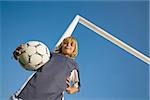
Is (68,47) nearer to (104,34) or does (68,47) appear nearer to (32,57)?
(32,57)

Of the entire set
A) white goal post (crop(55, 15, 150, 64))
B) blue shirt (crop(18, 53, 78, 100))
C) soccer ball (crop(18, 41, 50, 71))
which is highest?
white goal post (crop(55, 15, 150, 64))

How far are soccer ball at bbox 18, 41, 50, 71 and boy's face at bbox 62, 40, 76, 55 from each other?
0.13 m

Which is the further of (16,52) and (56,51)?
(56,51)

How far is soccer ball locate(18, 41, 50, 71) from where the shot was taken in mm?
2555

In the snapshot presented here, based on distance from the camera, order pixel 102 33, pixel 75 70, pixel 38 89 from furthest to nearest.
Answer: pixel 102 33
pixel 75 70
pixel 38 89

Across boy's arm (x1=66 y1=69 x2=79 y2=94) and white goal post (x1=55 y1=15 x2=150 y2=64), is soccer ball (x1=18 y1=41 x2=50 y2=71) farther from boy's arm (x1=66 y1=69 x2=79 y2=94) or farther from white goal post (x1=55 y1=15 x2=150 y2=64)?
white goal post (x1=55 y1=15 x2=150 y2=64)

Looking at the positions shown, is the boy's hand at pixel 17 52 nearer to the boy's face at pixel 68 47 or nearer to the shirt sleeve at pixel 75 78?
the boy's face at pixel 68 47

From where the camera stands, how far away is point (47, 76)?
99.7 inches

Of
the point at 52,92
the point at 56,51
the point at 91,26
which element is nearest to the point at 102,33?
the point at 91,26

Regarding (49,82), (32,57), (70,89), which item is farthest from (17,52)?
(70,89)

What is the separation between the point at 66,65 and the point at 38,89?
0.26 meters

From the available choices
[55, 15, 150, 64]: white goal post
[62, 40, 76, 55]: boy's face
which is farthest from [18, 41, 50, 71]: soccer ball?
[55, 15, 150, 64]: white goal post

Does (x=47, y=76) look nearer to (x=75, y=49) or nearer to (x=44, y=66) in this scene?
(x=44, y=66)

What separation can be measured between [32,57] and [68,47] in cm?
26
